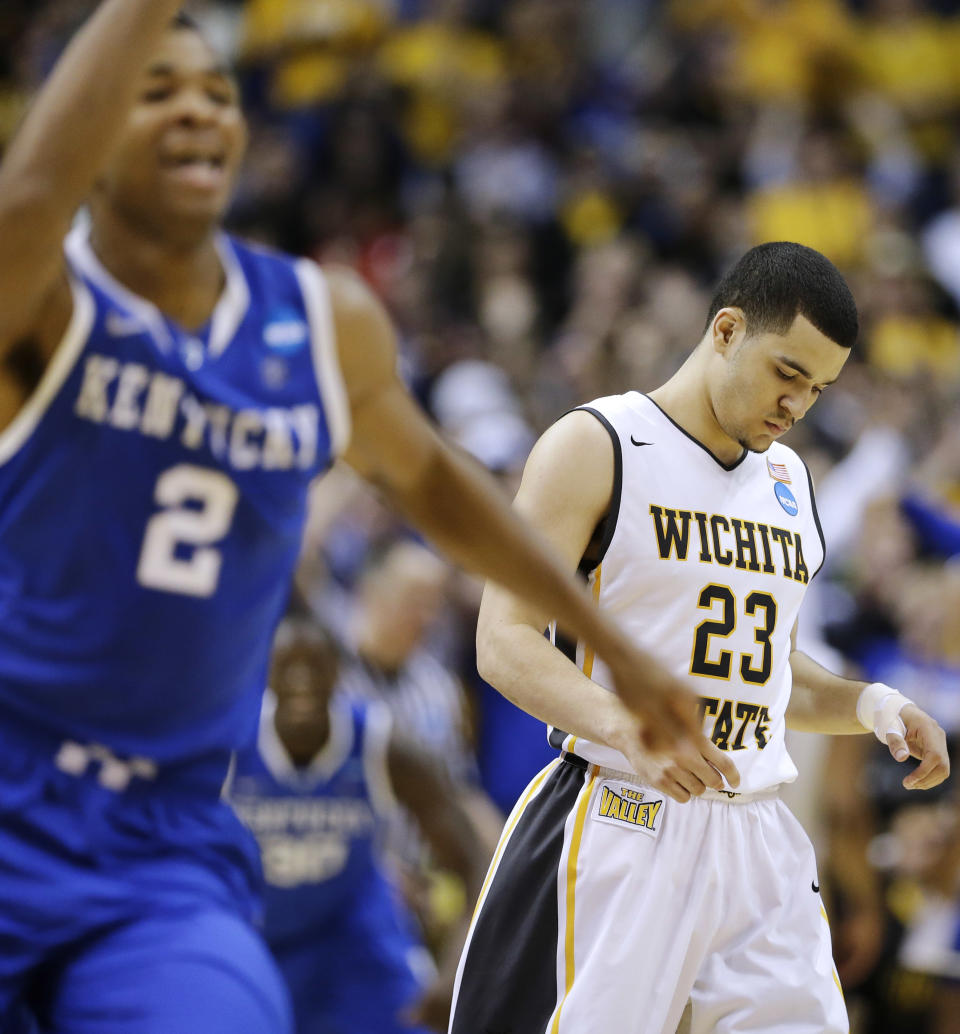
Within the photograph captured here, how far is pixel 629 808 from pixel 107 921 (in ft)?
4.15

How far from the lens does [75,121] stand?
1966 millimetres

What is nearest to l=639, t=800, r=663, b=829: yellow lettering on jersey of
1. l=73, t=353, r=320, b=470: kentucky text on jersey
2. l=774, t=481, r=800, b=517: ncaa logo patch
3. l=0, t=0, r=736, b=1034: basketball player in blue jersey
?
l=774, t=481, r=800, b=517: ncaa logo patch

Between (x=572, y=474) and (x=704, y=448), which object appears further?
(x=704, y=448)

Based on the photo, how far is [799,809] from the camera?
542 centimetres

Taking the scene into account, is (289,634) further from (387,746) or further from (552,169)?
(552,169)

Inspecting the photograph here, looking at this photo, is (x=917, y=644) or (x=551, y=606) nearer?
(x=551, y=606)

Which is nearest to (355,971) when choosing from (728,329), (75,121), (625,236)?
(728,329)

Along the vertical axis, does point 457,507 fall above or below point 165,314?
below

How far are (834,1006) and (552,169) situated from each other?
35.9ft

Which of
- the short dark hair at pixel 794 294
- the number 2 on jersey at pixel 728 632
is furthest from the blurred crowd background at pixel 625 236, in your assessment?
the short dark hair at pixel 794 294

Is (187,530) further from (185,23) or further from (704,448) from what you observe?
(704,448)

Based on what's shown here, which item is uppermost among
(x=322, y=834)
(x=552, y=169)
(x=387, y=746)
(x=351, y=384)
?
(x=552, y=169)

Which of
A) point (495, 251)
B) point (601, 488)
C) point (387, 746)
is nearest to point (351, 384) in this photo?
point (601, 488)

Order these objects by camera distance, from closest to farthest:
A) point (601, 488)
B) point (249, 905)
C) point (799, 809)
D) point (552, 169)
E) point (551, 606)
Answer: point (551, 606), point (249, 905), point (601, 488), point (799, 809), point (552, 169)
